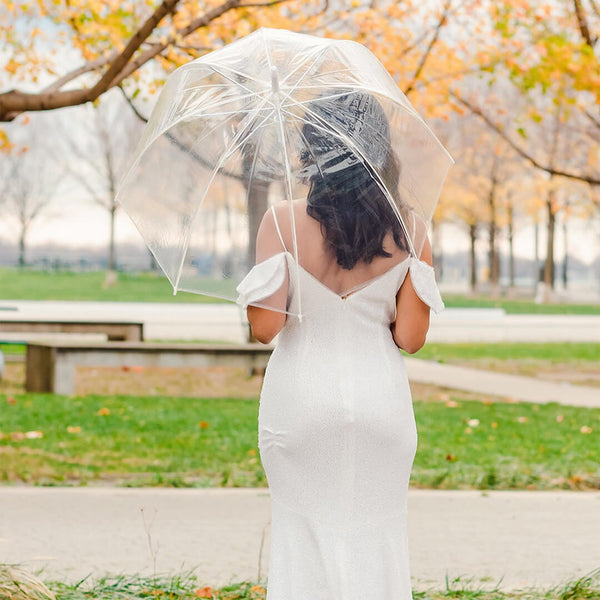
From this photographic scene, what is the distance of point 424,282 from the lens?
3.10 meters

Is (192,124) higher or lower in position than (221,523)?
higher

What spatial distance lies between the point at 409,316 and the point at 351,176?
1.54 ft

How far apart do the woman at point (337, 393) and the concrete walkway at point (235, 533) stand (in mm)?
1378

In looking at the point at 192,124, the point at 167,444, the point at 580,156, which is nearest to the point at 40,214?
the point at 580,156

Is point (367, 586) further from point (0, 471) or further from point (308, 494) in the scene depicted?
point (0, 471)

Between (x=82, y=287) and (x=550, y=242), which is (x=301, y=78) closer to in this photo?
(x=550, y=242)

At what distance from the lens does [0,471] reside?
23.9 ft

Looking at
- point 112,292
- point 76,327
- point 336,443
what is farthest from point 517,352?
point 112,292

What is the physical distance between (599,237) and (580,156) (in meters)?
22.3

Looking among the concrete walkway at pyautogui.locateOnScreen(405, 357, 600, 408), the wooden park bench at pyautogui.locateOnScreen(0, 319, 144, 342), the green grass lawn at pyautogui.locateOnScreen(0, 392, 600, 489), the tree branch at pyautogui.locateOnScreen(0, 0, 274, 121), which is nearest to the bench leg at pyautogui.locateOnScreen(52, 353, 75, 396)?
the green grass lawn at pyautogui.locateOnScreen(0, 392, 600, 489)

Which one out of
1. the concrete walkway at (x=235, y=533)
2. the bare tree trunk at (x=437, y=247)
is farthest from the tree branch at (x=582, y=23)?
the bare tree trunk at (x=437, y=247)

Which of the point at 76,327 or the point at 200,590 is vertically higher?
the point at 76,327

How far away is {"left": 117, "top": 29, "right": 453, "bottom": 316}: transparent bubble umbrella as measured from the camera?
10.8ft

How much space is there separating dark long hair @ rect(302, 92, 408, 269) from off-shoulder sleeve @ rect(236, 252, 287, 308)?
16 cm
